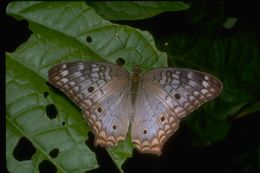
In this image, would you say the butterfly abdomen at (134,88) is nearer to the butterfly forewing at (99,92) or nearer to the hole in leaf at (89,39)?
the butterfly forewing at (99,92)

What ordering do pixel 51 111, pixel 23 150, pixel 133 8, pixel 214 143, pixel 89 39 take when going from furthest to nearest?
pixel 214 143 < pixel 133 8 < pixel 89 39 < pixel 51 111 < pixel 23 150

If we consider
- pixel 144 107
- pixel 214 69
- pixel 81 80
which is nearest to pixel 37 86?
pixel 81 80

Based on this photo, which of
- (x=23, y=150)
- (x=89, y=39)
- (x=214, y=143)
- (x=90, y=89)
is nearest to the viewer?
(x=23, y=150)

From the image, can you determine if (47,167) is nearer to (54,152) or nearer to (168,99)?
(54,152)

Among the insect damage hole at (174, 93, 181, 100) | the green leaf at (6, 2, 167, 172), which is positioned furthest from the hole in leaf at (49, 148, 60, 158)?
the insect damage hole at (174, 93, 181, 100)

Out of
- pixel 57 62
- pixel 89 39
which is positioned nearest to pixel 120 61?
pixel 89 39

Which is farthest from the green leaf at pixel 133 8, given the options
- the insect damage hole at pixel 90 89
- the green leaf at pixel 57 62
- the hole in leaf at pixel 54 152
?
the hole in leaf at pixel 54 152

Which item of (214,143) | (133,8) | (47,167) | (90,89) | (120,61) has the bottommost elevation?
(214,143)

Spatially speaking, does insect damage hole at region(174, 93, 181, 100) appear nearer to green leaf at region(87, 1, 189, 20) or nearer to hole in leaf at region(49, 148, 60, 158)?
green leaf at region(87, 1, 189, 20)
